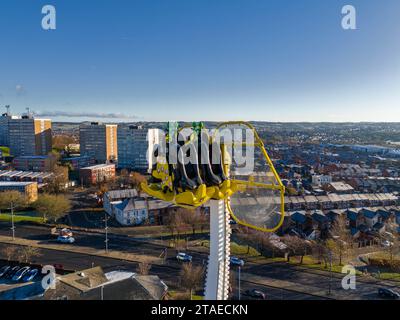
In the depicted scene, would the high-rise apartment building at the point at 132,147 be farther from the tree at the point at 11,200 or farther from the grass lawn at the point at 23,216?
the grass lawn at the point at 23,216

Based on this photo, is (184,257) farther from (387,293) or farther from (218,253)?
(218,253)

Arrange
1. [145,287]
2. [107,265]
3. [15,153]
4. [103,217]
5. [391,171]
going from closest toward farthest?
[145,287], [107,265], [103,217], [391,171], [15,153]

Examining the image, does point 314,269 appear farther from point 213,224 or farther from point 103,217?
point 103,217

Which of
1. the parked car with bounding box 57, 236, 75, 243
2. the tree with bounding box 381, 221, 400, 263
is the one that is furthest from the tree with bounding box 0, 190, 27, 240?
the tree with bounding box 381, 221, 400, 263

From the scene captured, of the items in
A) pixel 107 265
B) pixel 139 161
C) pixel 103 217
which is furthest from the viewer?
pixel 139 161

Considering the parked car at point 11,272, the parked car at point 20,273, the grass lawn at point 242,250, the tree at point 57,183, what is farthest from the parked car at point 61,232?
the tree at point 57,183

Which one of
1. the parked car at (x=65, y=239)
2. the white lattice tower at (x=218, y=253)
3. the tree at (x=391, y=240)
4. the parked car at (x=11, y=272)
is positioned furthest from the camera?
the parked car at (x=65, y=239)
